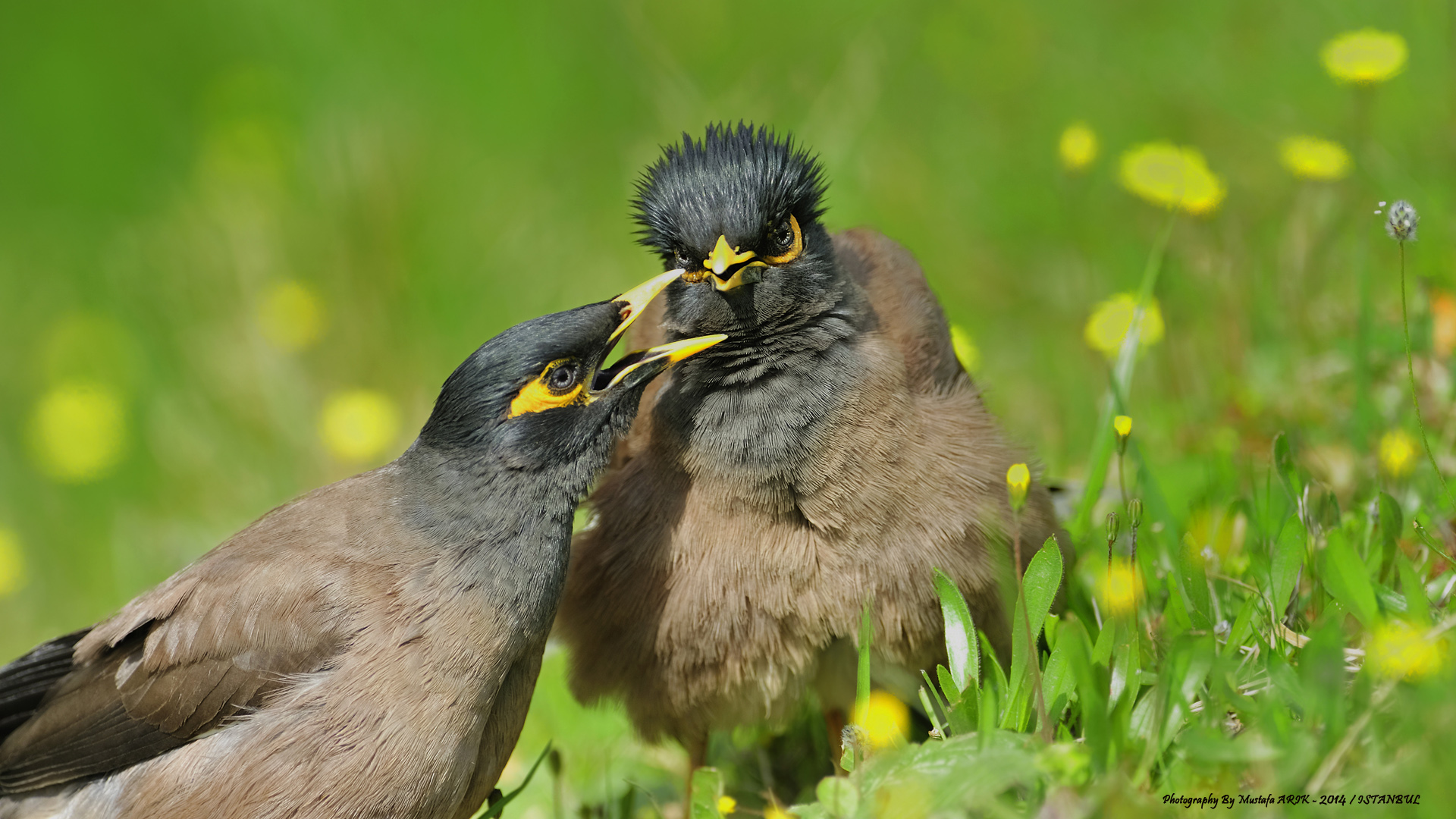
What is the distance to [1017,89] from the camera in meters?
8.59

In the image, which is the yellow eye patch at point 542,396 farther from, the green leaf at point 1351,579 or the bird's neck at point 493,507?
the green leaf at point 1351,579

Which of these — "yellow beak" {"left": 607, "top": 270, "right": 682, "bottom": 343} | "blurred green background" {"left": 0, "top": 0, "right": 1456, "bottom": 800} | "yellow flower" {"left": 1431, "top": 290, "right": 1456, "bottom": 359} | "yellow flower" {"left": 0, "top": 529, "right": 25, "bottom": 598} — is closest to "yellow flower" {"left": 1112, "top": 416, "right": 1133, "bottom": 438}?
"yellow beak" {"left": 607, "top": 270, "right": 682, "bottom": 343}

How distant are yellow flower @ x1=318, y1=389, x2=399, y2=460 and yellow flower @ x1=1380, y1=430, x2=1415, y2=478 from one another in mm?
5277

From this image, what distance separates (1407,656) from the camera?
9.02 ft

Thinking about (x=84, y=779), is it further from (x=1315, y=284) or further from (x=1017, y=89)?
(x=1017, y=89)

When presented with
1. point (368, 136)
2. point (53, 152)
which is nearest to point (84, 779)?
point (368, 136)

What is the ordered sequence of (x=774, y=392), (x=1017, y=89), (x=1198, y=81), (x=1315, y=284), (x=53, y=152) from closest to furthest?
1. (x=774, y=392)
2. (x=1315, y=284)
3. (x=1198, y=81)
4. (x=1017, y=89)
5. (x=53, y=152)

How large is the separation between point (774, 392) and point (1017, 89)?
5.40m

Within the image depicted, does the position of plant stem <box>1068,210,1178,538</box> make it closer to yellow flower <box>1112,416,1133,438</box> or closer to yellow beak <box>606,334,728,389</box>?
yellow flower <box>1112,416,1133,438</box>

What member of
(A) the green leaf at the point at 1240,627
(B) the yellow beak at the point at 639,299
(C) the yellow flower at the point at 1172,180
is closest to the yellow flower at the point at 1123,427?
(A) the green leaf at the point at 1240,627

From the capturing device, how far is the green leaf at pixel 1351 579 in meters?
3.14

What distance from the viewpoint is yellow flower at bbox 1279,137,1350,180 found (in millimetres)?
5160

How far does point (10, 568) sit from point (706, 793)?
6657mm

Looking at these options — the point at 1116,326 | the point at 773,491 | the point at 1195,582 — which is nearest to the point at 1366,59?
the point at 1116,326
